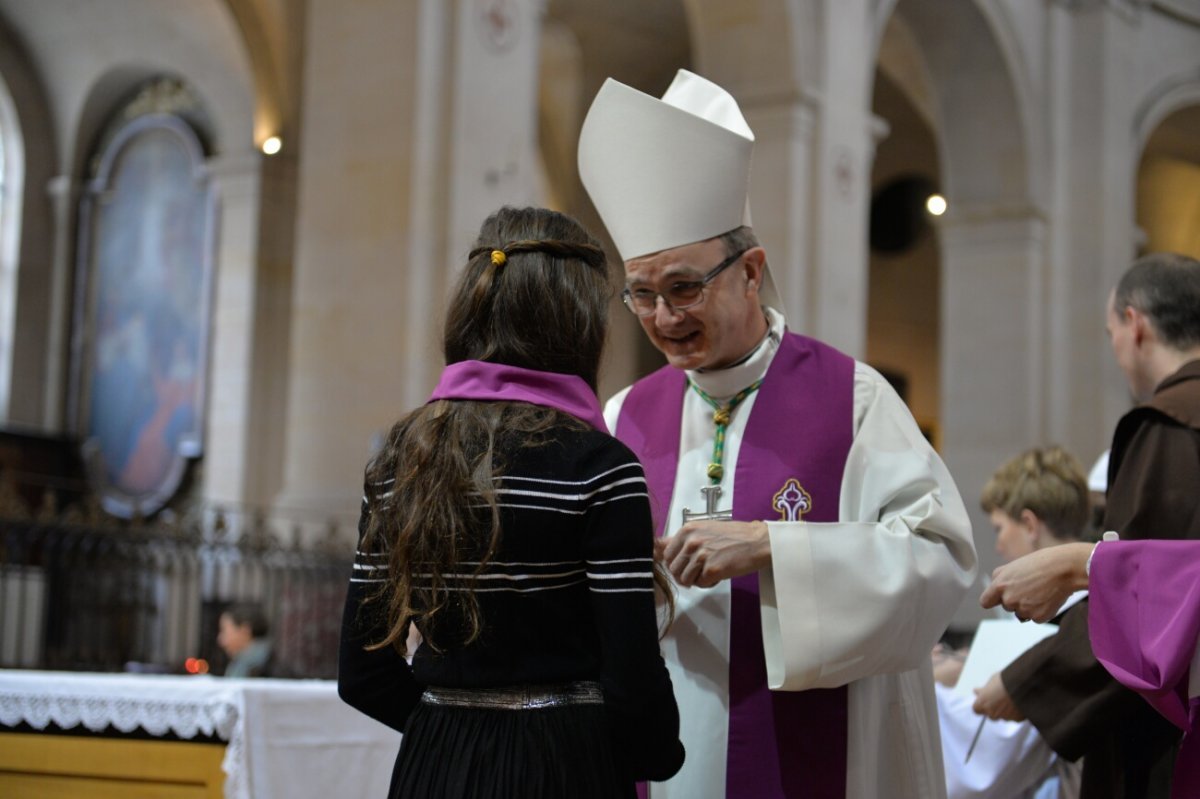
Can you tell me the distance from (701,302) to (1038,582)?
801 millimetres

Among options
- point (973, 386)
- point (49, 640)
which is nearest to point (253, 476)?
point (49, 640)

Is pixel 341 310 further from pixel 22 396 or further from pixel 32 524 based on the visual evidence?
pixel 22 396

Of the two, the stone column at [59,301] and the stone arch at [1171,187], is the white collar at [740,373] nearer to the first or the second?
the stone column at [59,301]

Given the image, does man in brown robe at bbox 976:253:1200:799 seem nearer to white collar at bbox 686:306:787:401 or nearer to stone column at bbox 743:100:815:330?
white collar at bbox 686:306:787:401

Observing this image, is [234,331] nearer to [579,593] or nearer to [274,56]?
[274,56]

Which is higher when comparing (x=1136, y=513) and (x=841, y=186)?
(x=841, y=186)

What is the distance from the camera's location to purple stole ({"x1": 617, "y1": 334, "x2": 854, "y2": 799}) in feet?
9.34

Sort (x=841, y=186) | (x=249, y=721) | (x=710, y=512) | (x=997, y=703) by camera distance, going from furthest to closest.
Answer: (x=841, y=186)
(x=249, y=721)
(x=997, y=703)
(x=710, y=512)

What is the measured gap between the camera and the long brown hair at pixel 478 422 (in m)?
2.17

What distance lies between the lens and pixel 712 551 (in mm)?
2527

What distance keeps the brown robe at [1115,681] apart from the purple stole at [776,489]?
63cm

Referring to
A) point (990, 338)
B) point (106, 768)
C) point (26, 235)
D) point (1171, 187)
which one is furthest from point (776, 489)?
point (1171, 187)

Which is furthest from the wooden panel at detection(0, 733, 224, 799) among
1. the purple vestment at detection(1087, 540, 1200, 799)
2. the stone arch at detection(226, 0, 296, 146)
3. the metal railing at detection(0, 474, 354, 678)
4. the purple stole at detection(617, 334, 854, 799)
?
the stone arch at detection(226, 0, 296, 146)

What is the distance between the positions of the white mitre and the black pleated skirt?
108 centimetres
